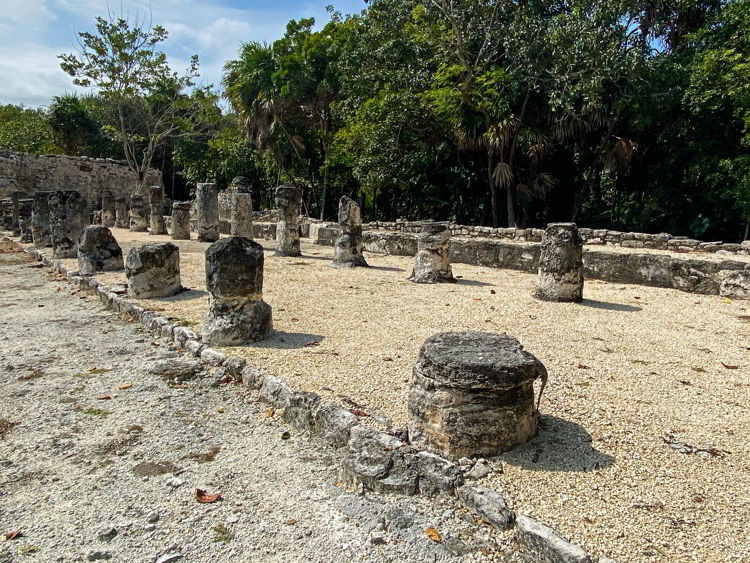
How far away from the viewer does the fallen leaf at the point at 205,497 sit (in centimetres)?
318

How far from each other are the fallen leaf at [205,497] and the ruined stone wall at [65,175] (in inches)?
1054

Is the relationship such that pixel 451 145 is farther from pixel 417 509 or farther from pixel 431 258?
pixel 417 509

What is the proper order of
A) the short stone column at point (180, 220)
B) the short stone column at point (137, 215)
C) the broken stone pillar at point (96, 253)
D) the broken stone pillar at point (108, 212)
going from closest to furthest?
the broken stone pillar at point (96, 253) < the short stone column at point (180, 220) < the short stone column at point (137, 215) < the broken stone pillar at point (108, 212)

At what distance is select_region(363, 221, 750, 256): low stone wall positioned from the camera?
44.0 ft

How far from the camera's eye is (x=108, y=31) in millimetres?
23109

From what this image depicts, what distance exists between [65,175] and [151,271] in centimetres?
2549

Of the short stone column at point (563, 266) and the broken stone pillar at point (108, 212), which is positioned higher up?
the broken stone pillar at point (108, 212)

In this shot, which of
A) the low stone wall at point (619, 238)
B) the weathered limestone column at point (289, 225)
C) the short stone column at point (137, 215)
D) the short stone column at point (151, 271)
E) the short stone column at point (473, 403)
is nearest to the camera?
the short stone column at point (473, 403)

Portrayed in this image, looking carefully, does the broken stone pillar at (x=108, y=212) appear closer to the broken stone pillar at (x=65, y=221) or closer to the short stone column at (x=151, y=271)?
the broken stone pillar at (x=65, y=221)

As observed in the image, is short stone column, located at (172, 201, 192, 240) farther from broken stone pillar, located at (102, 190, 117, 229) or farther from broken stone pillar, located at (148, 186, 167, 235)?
broken stone pillar, located at (102, 190, 117, 229)

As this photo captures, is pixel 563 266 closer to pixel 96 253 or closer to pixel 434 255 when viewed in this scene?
pixel 434 255

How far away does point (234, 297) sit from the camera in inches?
242

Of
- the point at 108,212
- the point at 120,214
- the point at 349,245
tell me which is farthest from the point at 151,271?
the point at 108,212

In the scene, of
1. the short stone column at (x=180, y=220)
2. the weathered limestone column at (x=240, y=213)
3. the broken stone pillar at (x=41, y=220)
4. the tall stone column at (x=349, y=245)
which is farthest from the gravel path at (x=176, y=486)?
the short stone column at (x=180, y=220)
